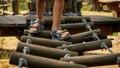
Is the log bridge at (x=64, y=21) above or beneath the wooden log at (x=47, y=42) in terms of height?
beneath

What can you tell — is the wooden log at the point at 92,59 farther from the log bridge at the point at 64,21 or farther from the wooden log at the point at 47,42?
the log bridge at the point at 64,21

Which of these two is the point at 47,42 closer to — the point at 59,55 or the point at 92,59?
the point at 59,55

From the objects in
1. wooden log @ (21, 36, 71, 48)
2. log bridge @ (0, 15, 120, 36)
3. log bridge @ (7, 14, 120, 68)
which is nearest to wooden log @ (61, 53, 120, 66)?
log bridge @ (7, 14, 120, 68)

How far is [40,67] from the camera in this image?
3322 millimetres

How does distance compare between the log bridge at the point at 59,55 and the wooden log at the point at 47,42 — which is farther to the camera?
the wooden log at the point at 47,42

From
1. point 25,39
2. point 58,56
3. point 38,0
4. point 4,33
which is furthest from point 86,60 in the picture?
point 4,33

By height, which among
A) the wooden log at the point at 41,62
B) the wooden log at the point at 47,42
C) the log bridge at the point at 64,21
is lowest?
the log bridge at the point at 64,21

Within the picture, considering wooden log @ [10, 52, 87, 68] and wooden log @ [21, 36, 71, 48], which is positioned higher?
wooden log @ [10, 52, 87, 68]

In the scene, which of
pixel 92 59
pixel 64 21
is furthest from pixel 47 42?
pixel 64 21

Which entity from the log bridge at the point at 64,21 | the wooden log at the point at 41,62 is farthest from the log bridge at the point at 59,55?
the log bridge at the point at 64,21

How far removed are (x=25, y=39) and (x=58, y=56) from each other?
2.94 feet

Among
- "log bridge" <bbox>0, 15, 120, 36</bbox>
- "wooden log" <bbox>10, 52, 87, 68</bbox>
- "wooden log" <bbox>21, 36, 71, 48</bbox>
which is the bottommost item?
"log bridge" <bbox>0, 15, 120, 36</bbox>

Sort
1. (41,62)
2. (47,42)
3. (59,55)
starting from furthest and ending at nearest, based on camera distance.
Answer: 1. (47,42)
2. (59,55)
3. (41,62)

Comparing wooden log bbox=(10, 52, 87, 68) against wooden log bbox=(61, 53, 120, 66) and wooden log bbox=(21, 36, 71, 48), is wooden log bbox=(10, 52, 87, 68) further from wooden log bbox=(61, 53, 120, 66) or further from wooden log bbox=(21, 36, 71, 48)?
wooden log bbox=(21, 36, 71, 48)
